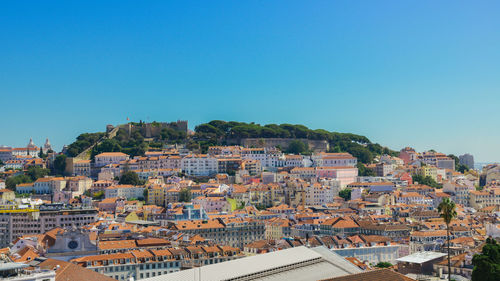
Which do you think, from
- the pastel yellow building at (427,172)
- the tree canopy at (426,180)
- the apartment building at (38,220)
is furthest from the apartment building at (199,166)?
the apartment building at (38,220)

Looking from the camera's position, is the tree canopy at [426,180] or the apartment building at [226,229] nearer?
the apartment building at [226,229]

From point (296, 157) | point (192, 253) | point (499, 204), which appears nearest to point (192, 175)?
point (296, 157)

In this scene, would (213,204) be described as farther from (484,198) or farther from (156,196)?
(484,198)

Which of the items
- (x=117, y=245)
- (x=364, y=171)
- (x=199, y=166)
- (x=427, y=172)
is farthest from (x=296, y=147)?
(x=117, y=245)

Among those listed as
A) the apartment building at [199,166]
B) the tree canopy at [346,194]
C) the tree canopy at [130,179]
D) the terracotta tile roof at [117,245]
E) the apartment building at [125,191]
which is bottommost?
the terracotta tile roof at [117,245]

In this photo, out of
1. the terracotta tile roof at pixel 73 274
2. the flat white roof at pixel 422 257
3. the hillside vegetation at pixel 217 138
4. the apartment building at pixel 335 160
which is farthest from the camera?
the hillside vegetation at pixel 217 138

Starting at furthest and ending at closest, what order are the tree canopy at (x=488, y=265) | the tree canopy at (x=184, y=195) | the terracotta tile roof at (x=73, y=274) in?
1. the tree canopy at (x=184, y=195)
2. the tree canopy at (x=488, y=265)
3. the terracotta tile roof at (x=73, y=274)

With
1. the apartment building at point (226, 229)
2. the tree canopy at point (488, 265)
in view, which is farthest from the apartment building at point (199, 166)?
the tree canopy at point (488, 265)

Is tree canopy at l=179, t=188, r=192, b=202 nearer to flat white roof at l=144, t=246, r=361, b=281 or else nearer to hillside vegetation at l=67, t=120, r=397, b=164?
hillside vegetation at l=67, t=120, r=397, b=164

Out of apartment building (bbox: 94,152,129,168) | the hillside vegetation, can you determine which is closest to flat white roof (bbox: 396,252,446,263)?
apartment building (bbox: 94,152,129,168)

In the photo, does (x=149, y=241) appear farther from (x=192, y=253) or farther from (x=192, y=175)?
(x=192, y=175)

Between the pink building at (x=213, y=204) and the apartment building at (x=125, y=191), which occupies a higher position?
the apartment building at (x=125, y=191)

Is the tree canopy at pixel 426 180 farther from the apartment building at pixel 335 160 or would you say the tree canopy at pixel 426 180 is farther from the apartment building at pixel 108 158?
the apartment building at pixel 108 158
